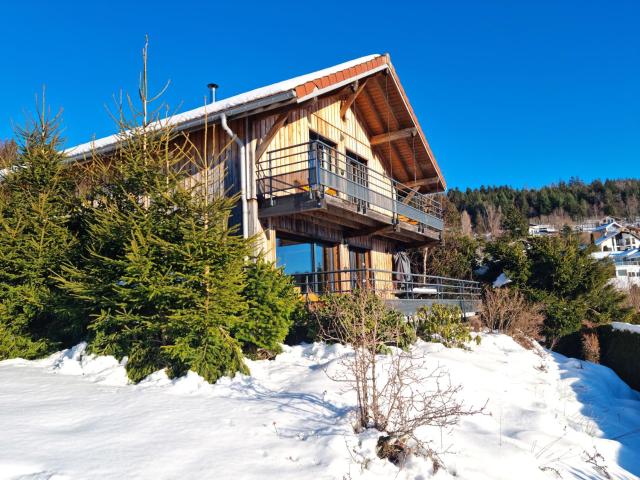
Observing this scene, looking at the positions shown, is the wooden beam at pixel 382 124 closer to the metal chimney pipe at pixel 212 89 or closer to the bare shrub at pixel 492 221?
the metal chimney pipe at pixel 212 89

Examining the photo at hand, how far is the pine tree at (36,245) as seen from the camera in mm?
8555

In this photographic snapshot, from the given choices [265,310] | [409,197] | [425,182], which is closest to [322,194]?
[265,310]

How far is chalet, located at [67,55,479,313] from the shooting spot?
456 inches

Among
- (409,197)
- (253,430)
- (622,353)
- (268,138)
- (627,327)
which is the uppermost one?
(268,138)

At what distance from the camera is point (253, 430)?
16.6ft

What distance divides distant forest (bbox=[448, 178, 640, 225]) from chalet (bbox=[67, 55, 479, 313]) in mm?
76133

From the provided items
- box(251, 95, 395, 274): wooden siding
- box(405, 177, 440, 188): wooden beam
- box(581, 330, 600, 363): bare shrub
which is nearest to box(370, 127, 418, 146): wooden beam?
box(251, 95, 395, 274): wooden siding

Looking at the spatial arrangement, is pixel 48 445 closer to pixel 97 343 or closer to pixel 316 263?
pixel 97 343

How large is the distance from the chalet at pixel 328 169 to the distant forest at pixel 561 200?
76133 millimetres

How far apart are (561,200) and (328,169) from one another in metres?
100.0

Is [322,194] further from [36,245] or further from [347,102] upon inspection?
[347,102]

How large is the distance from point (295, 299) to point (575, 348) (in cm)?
1309

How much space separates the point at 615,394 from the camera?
12000mm

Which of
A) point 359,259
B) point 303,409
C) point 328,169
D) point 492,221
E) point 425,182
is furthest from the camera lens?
point 492,221
